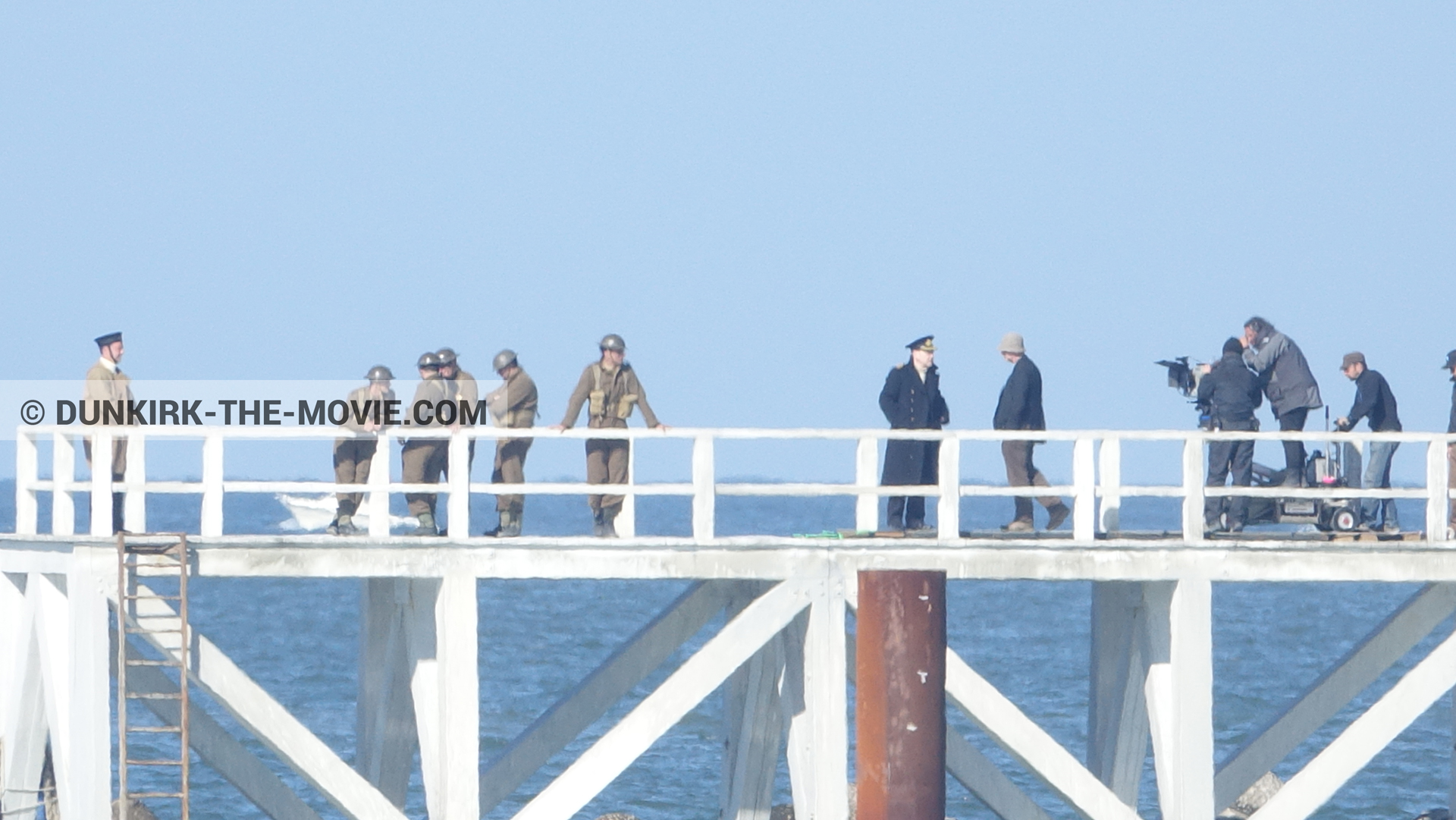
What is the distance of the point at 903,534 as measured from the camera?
16766mm

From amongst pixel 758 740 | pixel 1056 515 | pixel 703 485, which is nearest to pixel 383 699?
pixel 758 740

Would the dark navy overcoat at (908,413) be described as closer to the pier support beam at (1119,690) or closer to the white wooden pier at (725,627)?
the white wooden pier at (725,627)

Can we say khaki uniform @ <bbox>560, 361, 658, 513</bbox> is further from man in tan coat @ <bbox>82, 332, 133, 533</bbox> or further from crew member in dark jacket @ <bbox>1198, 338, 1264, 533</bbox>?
crew member in dark jacket @ <bbox>1198, 338, 1264, 533</bbox>

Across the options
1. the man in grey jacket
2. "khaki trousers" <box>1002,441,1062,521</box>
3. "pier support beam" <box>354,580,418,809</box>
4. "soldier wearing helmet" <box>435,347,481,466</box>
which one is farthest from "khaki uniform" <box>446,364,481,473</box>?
the man in grey jacket

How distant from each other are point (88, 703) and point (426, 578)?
8.38 feet

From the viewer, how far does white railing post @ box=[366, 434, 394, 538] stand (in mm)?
15516

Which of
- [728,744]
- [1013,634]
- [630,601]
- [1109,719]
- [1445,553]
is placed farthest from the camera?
[630,601]

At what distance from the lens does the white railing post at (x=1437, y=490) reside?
1608 cm

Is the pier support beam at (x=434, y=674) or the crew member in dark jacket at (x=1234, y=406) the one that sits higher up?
the crew member in dark jacket at (x=1234, y=406)

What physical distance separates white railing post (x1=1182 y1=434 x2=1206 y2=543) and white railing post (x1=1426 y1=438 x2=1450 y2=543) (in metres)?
1.70

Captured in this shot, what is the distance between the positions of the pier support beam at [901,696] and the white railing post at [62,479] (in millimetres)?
5837

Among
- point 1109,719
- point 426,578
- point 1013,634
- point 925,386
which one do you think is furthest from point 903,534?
point 1013,634

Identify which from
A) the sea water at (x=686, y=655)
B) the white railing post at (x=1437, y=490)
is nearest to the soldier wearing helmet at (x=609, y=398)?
the white railing post at (x=1437, y=490)

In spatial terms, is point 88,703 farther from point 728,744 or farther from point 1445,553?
point 1445,553
